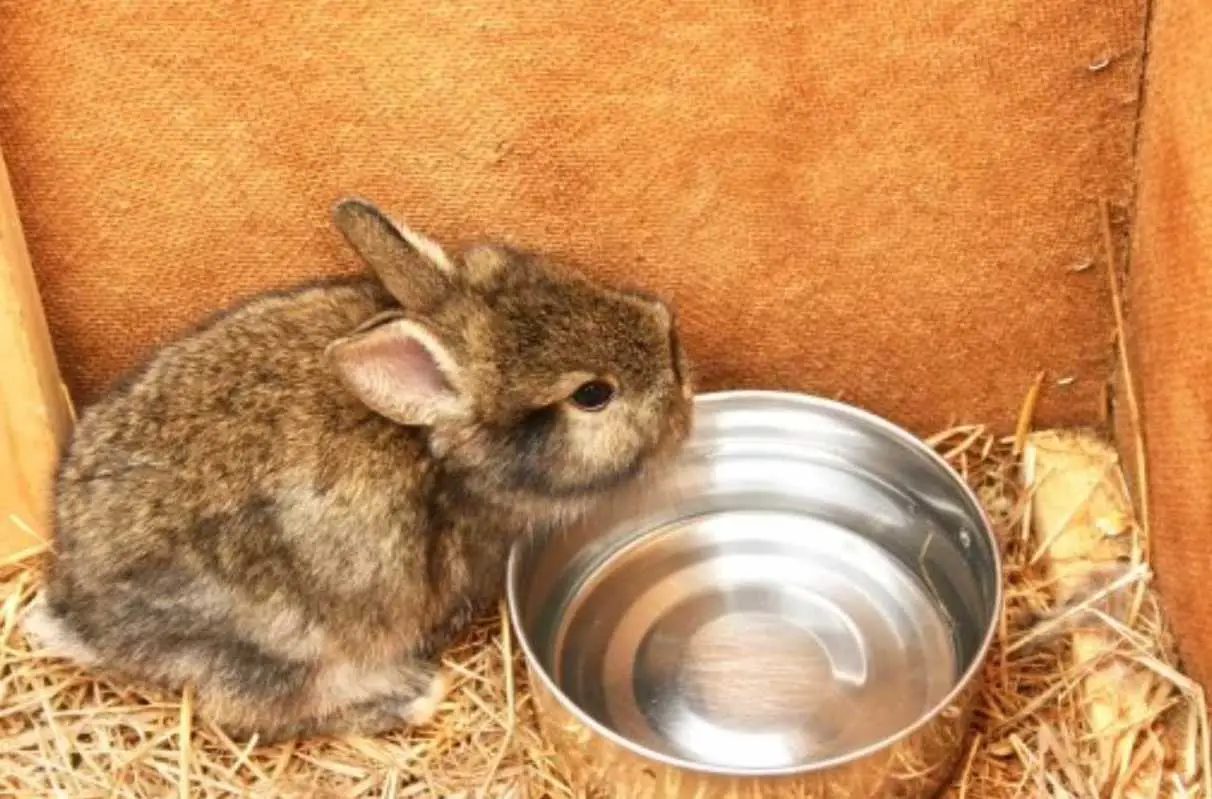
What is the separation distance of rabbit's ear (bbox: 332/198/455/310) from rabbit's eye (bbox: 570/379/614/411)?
0.25 meters

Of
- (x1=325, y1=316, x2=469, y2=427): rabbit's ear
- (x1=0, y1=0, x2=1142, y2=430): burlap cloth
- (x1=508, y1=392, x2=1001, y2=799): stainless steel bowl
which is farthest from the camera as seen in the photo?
(x1=508, y1=392, x2=1001, y2=799): stainless steel bowl

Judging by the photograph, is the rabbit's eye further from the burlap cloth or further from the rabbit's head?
the burlap cloth

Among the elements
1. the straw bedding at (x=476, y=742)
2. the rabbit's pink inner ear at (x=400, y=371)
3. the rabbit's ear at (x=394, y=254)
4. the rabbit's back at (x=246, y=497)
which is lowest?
the straw bedding at (x=476, y=742)

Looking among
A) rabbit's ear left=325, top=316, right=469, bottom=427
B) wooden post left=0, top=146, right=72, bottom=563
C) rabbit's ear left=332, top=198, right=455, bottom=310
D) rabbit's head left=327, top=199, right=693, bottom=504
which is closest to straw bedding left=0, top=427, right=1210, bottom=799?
wooden post left=0, top=146, right=72, bottom=563

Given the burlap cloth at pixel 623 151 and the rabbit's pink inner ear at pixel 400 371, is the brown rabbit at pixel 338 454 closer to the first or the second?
the rabbit's pink inner ear at pixel 400 371

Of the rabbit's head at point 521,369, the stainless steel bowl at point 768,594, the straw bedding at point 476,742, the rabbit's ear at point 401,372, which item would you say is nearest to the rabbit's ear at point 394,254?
the rabbit's head at point 521,369

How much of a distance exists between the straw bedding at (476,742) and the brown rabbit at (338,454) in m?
0.16

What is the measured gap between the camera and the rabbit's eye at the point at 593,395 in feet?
8.20

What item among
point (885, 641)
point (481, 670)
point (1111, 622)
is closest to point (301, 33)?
point (481, 670)

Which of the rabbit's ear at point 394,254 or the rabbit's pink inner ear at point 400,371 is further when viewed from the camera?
the rabbit's ear at point 394,254

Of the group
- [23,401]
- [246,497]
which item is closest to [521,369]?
[246,497]

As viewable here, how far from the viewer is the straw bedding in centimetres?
267

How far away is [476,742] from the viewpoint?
2.81m

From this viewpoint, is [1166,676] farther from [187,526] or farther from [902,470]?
[187,526]
